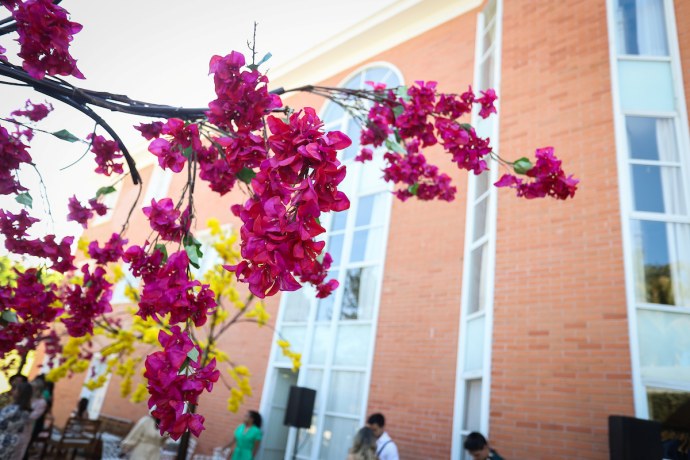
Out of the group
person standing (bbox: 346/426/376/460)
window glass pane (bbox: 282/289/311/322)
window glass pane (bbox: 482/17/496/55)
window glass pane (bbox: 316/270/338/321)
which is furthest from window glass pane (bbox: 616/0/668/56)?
window glass pane (bbox: 282/289/311/322)

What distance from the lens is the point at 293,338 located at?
32.3 ft

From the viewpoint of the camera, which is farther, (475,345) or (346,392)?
(346,392)

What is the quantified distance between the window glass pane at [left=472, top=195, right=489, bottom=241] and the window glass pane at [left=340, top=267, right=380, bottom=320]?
80.8 inches

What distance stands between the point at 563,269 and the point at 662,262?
1087mm

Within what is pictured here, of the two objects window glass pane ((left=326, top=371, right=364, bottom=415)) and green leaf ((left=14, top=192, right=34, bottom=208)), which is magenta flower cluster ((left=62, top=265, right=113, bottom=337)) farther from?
window glass pane ((left=326, top=371, right=364, bottom=415))

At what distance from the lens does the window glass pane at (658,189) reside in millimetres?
5832

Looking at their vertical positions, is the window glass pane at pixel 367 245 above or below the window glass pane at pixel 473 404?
above

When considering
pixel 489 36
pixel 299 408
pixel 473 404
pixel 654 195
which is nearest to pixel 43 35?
pixel 473 404

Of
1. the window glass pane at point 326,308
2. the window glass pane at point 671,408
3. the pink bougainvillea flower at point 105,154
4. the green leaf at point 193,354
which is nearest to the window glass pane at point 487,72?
the window glass pane at point 326,308

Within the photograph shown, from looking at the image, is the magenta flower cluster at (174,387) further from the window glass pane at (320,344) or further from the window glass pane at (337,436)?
the window glass pane at (320,344)

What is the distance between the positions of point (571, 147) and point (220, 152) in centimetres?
584

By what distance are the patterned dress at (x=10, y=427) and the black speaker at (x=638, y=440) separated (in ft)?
22.3

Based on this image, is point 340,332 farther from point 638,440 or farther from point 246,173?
point 246,173

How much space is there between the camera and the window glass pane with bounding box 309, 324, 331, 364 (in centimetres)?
907
